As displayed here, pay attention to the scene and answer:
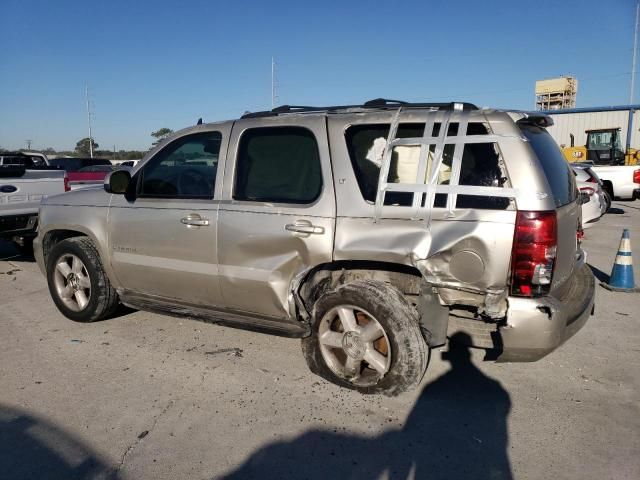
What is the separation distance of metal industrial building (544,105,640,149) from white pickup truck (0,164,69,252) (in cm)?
2887

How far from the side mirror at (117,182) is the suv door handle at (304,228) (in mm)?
1648

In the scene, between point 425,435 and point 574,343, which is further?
point 574,343

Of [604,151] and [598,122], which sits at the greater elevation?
[598,122]

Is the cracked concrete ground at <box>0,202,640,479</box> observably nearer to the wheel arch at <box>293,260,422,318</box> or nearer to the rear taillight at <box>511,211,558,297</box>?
the wheel arch at <box>293,260,422,318</box>

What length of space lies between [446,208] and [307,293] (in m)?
1.18

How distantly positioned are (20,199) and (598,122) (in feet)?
108

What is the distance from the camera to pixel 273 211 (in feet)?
12.0

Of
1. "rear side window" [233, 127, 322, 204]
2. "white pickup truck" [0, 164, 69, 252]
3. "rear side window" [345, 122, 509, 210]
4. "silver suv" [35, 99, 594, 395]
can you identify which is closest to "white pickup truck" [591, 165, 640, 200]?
"silver suv" [35, 99, 594, 395]

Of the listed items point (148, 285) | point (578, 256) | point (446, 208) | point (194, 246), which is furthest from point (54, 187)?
point (578, 256)

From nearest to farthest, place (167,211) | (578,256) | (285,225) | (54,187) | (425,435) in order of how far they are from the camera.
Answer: (425,435) → (285,225) → (578,256) → (167,211) → (54,187)

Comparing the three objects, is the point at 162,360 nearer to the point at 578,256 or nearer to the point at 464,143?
the point at 464,143

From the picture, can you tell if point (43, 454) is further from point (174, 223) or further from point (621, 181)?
point (621, 181)

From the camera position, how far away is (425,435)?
2.97 metres

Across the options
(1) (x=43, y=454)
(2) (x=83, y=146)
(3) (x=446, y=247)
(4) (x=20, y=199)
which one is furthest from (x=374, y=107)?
(2) (x=83, y=146)
